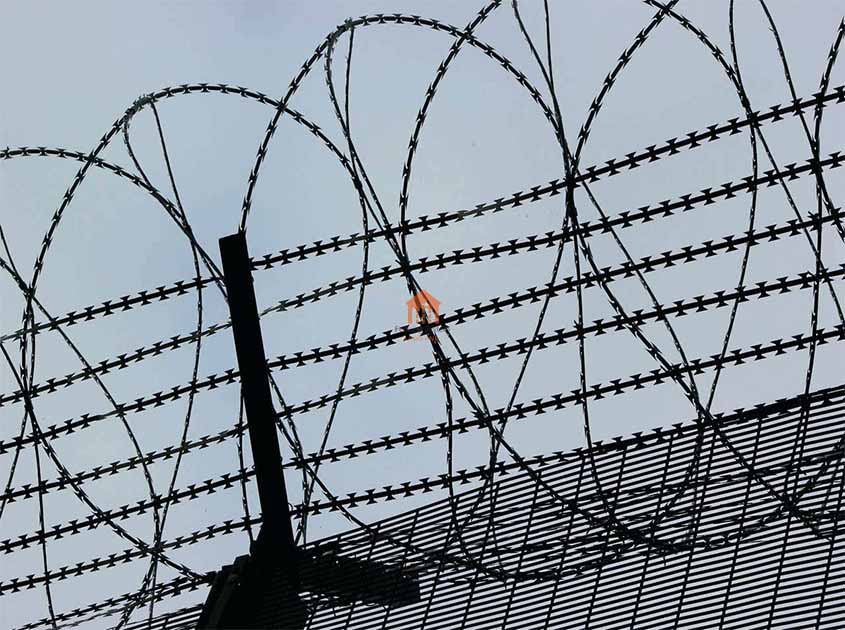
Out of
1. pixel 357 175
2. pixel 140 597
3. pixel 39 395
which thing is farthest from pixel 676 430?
pixel 39 395

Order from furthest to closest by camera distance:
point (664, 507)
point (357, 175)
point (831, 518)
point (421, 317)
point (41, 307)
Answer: point (41, 307) → point (357, 175) → point (421, 317) → point (664, 507) → point (831, 518)

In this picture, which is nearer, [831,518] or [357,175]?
[831,518]

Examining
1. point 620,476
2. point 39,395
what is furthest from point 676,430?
point 39,395

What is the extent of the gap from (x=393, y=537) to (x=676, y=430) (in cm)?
125

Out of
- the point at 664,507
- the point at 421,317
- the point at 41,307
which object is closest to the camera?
the point at 664,507

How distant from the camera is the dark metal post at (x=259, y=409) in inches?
240

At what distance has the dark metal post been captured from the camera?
6.11 metres

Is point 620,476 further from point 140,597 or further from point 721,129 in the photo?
point 140,597

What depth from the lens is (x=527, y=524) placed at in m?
5.55

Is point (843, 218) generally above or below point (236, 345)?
below

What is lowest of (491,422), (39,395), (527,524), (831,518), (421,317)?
(831,518)

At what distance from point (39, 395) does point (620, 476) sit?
107 inches

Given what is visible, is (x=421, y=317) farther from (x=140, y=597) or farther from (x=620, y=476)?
(x=140, y=597)

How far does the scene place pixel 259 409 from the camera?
6.14 m
